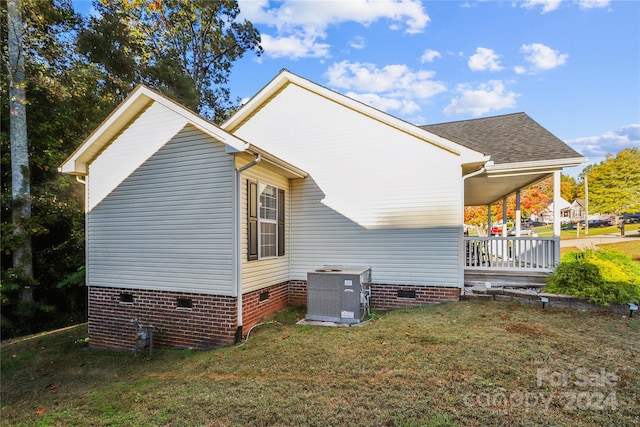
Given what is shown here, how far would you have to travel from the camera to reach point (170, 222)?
6363 millimetres

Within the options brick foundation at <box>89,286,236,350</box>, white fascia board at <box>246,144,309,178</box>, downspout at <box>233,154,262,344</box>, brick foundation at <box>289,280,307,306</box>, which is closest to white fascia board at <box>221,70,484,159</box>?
white fascia board at <box>246,144,309,178</box>

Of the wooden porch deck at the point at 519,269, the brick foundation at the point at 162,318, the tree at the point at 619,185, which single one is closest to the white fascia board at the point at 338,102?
the wooden porch deck at the point at 519,269

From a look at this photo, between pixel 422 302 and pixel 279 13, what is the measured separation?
38.2 ft

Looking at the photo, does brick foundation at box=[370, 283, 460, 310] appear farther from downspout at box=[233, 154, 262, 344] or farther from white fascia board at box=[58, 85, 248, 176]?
white fascia board at box=[58, 85, 248, 176]

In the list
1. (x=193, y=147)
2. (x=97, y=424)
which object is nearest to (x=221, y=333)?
(x=97, y=424)

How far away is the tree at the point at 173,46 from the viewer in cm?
1333

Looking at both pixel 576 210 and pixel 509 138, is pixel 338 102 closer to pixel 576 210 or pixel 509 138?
pixel 509 138

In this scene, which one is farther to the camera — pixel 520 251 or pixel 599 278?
pixel 520 251

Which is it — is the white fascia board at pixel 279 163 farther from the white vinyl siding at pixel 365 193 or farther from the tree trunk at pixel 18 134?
→ the tree trunk at pixel 18 134

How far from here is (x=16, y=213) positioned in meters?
10.1

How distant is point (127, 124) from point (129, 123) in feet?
0.17

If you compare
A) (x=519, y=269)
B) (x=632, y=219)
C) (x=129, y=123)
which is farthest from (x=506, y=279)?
(x=632, y=219)

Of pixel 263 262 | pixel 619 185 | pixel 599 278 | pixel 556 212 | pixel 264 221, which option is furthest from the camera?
pixel 619 185

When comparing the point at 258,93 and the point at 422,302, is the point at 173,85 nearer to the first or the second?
the point at 258,93
